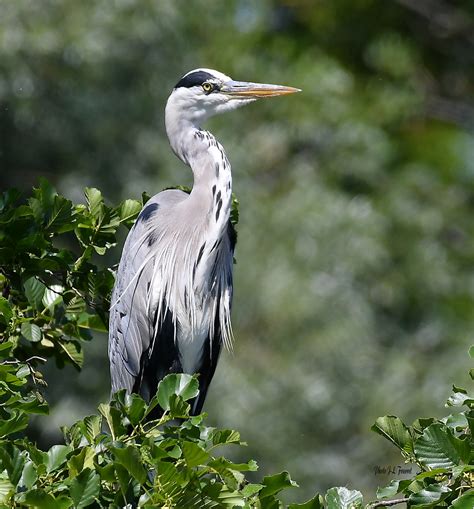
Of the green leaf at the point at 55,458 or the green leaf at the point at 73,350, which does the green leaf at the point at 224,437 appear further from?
the green leaf at the point at 73,350

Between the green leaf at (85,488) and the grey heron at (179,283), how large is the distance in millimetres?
1572

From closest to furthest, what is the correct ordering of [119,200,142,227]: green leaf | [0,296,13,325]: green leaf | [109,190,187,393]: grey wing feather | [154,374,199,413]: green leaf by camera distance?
[154,374,199,413]: green leaf < [0,296,13,325]: green leaf < [119,200,142,227]: green leaf < [109,190,187,393]: grey wing feather

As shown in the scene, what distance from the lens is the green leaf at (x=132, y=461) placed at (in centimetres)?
229

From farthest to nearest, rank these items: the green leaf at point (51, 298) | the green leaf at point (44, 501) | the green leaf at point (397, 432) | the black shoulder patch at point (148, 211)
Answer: the black shoulder patch at point (148, 211)
the green leaf at point (51, 298)
the green leaf at point (397, 432)
the green leaf at point (44, 501)

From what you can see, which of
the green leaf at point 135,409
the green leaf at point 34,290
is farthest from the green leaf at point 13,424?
the green leaf at point 34,290

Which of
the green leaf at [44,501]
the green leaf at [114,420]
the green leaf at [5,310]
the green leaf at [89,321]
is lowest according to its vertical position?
the green leaf at [44,501]

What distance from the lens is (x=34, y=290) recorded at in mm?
3117

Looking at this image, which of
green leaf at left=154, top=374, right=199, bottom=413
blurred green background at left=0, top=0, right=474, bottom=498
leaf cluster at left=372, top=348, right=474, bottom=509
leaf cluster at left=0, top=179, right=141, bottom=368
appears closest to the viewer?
leaf cluster at left=372, top=348, right=474, bottom=509

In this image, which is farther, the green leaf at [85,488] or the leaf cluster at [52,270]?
the leaf cluster at [52,270]

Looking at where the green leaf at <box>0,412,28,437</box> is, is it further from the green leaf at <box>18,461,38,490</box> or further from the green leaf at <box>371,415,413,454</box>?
the green leaf at <box>371,415,413,454</box>

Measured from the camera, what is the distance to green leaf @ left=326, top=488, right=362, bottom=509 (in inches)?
95.5

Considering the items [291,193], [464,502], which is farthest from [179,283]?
[291,193]

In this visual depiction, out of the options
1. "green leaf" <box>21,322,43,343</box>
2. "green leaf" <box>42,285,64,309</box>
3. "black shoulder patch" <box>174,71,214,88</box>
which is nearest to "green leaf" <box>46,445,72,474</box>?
"green leaf" <box>21,322,43,343</box>

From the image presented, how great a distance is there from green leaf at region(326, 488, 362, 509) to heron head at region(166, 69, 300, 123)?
218 cm
